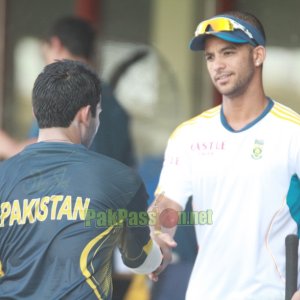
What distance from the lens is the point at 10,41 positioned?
8586 mm

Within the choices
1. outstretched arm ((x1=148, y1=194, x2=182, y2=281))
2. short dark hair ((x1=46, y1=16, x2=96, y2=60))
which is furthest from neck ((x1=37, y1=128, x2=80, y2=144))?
short dark hair ((x1=46, y1=16, x2=96, y2=60))

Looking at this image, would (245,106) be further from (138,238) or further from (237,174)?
(138,238)

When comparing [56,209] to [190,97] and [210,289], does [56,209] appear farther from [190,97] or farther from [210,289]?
[190,97]

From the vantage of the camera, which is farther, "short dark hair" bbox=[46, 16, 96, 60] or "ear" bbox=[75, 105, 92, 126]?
"short dark hair" bbox=[46, 16, 96, 60]

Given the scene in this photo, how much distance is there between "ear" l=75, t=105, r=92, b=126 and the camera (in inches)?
152

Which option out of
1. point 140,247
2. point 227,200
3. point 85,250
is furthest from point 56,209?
point 227,200

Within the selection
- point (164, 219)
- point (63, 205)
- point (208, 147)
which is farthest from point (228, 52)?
point (63, 205)

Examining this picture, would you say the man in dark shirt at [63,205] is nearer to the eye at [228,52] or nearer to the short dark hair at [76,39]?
the eye at [228,52]

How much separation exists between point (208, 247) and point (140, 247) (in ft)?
2.29

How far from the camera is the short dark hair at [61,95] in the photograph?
3828mm

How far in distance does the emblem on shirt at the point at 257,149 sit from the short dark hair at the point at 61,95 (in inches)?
35.2

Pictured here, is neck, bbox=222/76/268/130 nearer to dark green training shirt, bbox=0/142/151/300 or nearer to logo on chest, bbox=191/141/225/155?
logo on chest, bbox=191/141/225/155

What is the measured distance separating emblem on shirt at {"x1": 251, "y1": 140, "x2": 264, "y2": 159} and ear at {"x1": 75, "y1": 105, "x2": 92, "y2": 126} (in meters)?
0.93

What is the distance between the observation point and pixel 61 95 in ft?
12.6
